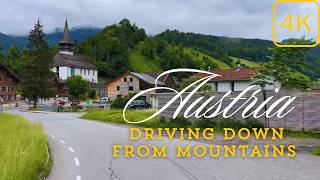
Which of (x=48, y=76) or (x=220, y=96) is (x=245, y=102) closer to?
(x=220, y=96)

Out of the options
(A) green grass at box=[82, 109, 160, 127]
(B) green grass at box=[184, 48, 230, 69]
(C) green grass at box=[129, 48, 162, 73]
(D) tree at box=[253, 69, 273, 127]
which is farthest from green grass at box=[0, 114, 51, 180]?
Result: (B) green grass at box=[184, 48, 230, 69]

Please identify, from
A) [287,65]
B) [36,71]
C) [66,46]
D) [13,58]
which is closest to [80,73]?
[66,46]

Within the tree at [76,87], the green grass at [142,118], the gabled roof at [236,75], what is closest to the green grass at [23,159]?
the green grass at [142,118]

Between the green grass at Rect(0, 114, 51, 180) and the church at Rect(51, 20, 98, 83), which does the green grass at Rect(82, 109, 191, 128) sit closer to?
the green grass at Rect(0, 114, 51, 180)

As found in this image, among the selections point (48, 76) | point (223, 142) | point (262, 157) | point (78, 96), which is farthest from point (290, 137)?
point (78, 96)

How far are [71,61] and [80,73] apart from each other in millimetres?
4539

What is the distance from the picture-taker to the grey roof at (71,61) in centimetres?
14262

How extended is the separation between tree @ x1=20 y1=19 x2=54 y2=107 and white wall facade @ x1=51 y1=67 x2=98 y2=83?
165 feet

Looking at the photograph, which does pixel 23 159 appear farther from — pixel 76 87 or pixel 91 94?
pixel 91 94

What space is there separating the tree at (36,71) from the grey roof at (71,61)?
1986 inches

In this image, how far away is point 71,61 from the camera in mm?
145250

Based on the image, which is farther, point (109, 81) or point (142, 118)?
point (109, 81)

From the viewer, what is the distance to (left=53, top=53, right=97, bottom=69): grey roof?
142625mm

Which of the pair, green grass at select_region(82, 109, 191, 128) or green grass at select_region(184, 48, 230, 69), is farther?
green grass at select_region(184, 48, 230, 69)
